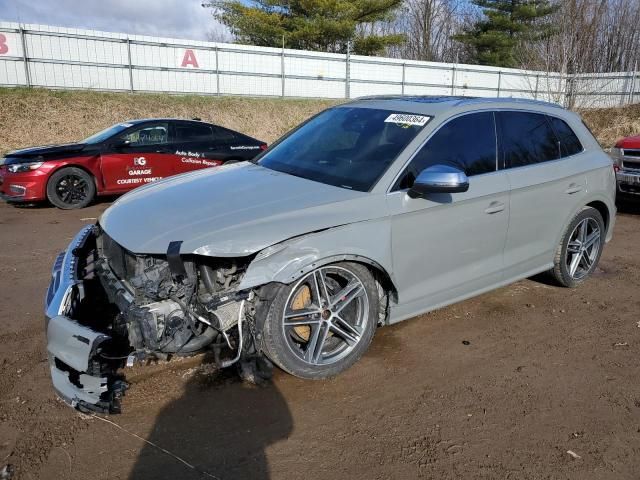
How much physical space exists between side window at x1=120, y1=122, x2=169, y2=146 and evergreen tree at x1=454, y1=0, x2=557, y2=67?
3073 centimetres

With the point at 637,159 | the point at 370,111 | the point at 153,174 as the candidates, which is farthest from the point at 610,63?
the point at 370,111

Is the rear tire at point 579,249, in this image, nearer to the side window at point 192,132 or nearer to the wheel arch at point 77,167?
the side window at point 192,132

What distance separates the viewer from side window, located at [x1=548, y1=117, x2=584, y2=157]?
468cm

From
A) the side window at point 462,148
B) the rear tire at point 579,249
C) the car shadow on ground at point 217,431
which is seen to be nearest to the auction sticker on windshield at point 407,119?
the side window at point 462,148

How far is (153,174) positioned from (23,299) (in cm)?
499

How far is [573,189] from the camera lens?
4598mm

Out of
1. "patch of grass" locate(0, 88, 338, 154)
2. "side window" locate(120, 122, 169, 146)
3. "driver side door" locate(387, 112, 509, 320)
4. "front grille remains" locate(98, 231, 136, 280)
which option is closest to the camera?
"front grille remains" locate(98, 231, 136, 280)

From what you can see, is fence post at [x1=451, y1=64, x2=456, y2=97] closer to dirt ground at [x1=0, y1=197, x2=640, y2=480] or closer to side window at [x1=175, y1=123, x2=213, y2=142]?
side window at [x1=175, y1=123, x2=213, y2=142]

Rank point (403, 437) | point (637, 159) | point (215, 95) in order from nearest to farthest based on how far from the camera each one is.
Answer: point (403, 437) → point (637, 159) → point (215, 95)

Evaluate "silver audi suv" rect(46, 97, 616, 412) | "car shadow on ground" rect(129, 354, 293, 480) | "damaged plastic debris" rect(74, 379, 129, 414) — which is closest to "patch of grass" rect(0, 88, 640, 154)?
"silver audi suv" rect(46, 97, 616, 412)

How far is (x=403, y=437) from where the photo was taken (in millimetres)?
2836

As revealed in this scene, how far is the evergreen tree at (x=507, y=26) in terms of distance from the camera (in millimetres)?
35031

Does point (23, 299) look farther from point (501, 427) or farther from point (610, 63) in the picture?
A: point (610, 63)

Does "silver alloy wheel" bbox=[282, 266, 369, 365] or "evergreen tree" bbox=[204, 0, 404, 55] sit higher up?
"evergreen tree" bbox=[204, 0, 404, 55]
